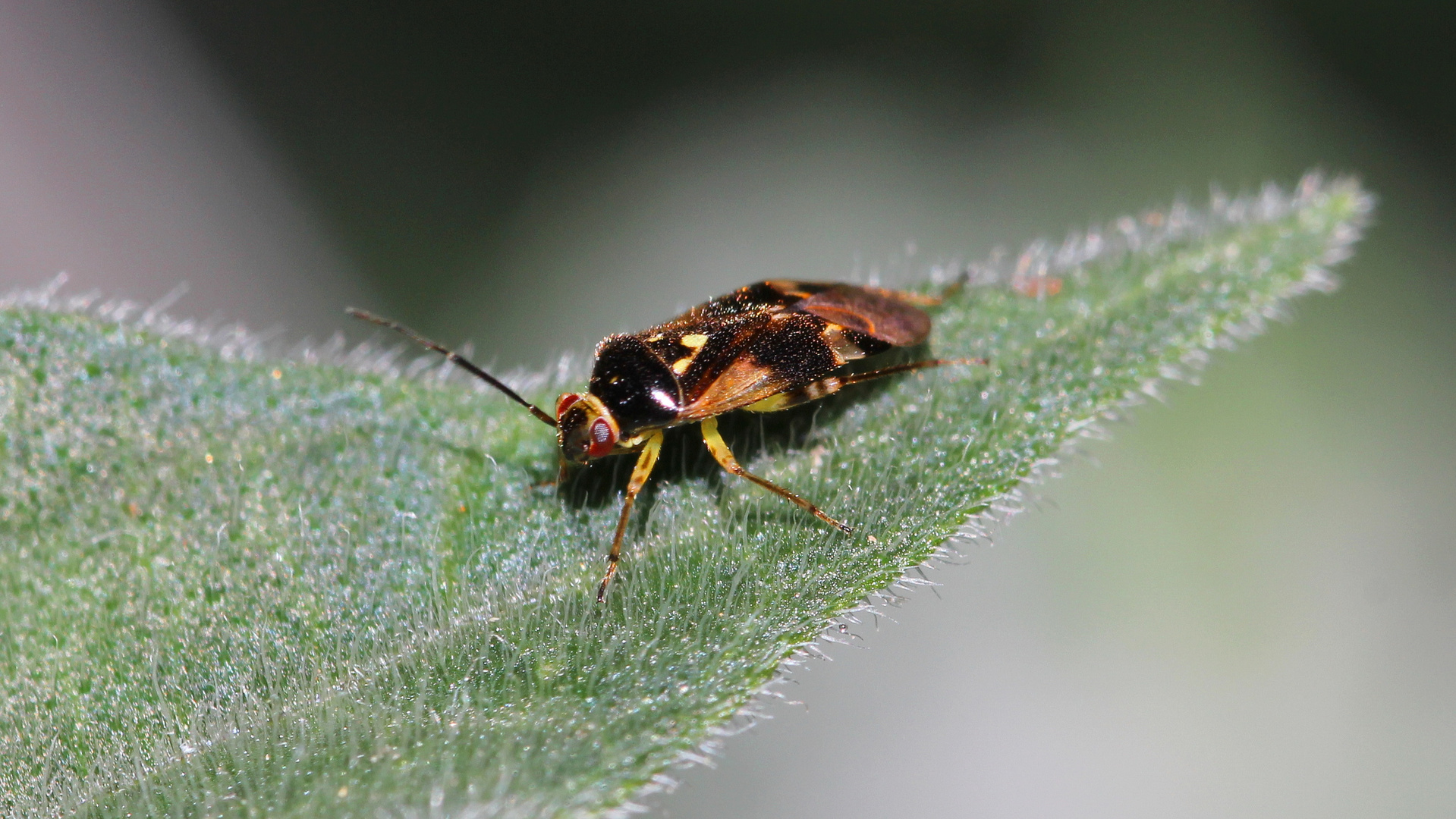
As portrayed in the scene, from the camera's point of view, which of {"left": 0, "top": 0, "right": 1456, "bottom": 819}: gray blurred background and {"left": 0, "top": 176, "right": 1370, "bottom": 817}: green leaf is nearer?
{"left": 0, "top": 176, "right": 1370, "bottom": 817}: green leaf

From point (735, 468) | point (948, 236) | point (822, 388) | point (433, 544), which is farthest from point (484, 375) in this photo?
point (948, 236)

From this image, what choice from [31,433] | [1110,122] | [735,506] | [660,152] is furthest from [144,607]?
[1110,122]

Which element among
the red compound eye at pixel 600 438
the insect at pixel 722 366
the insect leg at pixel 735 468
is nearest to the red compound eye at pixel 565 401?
the insect at pixel 722 366

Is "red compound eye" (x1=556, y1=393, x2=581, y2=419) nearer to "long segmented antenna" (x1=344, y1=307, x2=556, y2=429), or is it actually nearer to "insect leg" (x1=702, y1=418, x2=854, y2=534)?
"long segmented antenna" (x1=344, y1=307, x2=556, y2=429)

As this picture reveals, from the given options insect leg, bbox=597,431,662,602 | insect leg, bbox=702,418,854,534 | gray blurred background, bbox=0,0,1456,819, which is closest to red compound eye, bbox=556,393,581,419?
insect leg, bbox=597,431,662,602

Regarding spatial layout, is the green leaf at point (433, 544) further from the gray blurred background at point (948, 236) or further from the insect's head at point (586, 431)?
the gray blurred background at point (948, 236)

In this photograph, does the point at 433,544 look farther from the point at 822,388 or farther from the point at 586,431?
the point at 822,388

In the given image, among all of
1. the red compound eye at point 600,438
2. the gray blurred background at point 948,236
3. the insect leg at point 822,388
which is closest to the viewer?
the red compound eye at point 600,438
